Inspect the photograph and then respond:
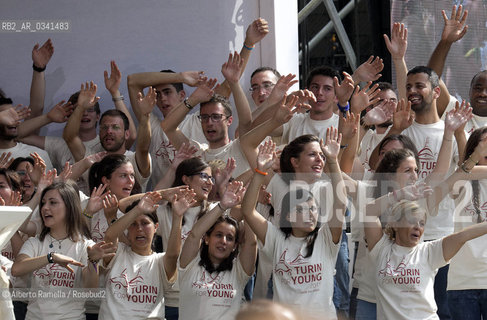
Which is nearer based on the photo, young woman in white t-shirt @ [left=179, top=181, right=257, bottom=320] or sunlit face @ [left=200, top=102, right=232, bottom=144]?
young woman in white t-shirt @ [left=179, top=181, right=257, bottom=320]

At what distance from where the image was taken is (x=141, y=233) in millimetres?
4750

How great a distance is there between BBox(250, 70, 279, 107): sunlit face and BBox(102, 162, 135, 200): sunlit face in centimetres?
114

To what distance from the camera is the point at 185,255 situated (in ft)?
15.3

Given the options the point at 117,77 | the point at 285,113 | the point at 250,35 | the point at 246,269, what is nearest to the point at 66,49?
the point at 117,77

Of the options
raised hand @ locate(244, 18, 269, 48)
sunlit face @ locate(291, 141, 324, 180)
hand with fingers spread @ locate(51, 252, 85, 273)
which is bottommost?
hand with fingers spread @ locate(51, 252, 85, 273)

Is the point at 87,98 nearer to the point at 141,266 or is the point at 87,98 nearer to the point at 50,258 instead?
the point at 141,266

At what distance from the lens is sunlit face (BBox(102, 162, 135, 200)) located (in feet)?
17.0

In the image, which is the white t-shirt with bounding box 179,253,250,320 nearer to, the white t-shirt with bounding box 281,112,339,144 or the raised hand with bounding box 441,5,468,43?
the white t-shirt with bounding box 281,112,339,144

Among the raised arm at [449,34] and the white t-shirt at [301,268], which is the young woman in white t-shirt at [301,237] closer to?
the white t-shirt at [301,268]

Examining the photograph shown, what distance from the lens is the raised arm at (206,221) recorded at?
457 cm

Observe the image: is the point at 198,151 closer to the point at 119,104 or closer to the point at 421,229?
the point at 119,104

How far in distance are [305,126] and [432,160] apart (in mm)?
864

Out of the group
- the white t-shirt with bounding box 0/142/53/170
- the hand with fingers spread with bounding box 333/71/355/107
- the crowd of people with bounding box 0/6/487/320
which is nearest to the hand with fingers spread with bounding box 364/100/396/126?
the crowd of people with bounding box 0/6/487/320

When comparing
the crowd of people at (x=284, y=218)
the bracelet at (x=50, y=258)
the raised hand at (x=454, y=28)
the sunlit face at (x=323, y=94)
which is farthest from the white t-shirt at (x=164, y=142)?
the raised hand at (x=454, y=28)
